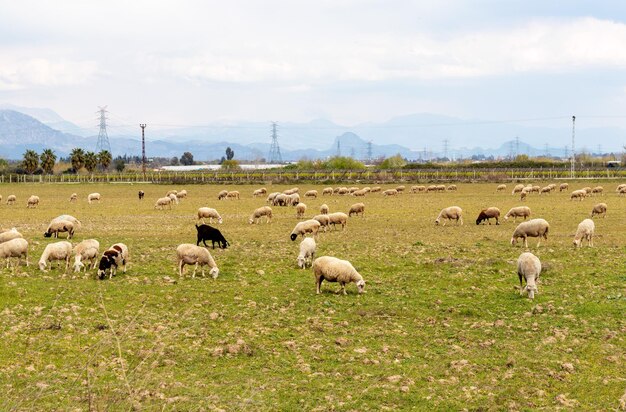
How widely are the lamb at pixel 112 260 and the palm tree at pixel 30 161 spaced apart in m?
108

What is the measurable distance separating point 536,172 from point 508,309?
94739mm

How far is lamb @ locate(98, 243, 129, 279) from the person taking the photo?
18812 millimetres

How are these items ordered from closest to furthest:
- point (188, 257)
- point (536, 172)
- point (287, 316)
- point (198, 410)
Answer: point (198, 410) → point (287, 316) → point (188, 257) → point (536, 172)

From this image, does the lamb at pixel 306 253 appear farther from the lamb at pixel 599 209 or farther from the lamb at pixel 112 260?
the lamb at pixel 599 209

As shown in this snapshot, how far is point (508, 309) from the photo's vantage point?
15.8 meters

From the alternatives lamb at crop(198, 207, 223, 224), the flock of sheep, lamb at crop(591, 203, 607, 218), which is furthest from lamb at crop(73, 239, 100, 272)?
lamb at crop(591, 203, 607, 218)

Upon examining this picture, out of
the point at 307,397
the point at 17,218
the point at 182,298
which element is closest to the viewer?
the point at 307,397

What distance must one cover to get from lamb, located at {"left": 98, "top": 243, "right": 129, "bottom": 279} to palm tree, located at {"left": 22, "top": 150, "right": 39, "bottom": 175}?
108m

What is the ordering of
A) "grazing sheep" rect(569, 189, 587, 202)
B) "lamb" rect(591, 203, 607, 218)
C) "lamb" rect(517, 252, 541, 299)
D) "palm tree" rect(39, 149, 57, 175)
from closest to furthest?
"lamb" rect(517, 252, 541, 299)
"lamb" rect(591, 203, 607, 218)
"grazing sheep" rect(569, 189, 587, 202)
"palm tree" rect(39, 149, 57, 175)

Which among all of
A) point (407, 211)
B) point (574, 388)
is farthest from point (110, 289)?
point (407, 211)

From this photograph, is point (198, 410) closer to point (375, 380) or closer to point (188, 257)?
point (375, 380)

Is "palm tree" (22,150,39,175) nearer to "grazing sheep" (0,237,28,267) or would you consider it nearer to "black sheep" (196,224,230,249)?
"black sheep" (196,224,230,249)

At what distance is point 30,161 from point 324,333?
118173mm

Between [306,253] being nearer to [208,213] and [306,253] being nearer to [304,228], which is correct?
[304,228]
